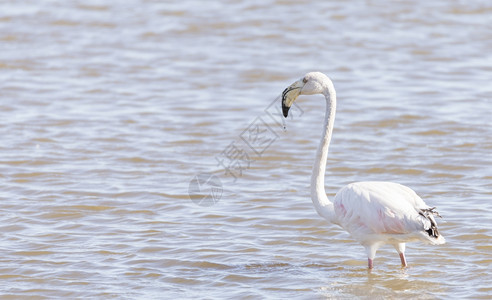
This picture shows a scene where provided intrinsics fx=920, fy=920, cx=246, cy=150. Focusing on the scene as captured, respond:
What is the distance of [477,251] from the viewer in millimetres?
8375

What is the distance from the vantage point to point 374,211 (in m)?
Answer: 7.42

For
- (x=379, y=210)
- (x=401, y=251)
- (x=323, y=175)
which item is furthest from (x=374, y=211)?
(x=323, y=175)

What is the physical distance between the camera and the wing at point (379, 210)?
24.0ft

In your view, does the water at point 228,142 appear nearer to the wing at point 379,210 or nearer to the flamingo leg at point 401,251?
the flamingo leg at point 401,251

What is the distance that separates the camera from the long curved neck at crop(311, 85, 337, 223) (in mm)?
7867

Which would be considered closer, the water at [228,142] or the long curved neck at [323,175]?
the long curved neck at [323,175]

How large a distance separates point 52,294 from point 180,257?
4.31ft

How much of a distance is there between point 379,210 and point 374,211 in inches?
1.7

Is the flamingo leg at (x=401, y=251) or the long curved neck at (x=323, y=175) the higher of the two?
the long curved neck at (x=323, y=175)

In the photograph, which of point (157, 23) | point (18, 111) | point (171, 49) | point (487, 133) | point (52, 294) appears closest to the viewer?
point (52, 294)

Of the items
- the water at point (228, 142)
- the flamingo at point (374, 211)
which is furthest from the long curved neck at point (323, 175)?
the water at point (228, 142)

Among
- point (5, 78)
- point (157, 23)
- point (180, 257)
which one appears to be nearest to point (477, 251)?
point (180, 257)

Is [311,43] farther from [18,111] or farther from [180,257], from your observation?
[180,257]

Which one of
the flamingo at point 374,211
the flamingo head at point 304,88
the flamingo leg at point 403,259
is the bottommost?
the flamingo leg at point 403,259
